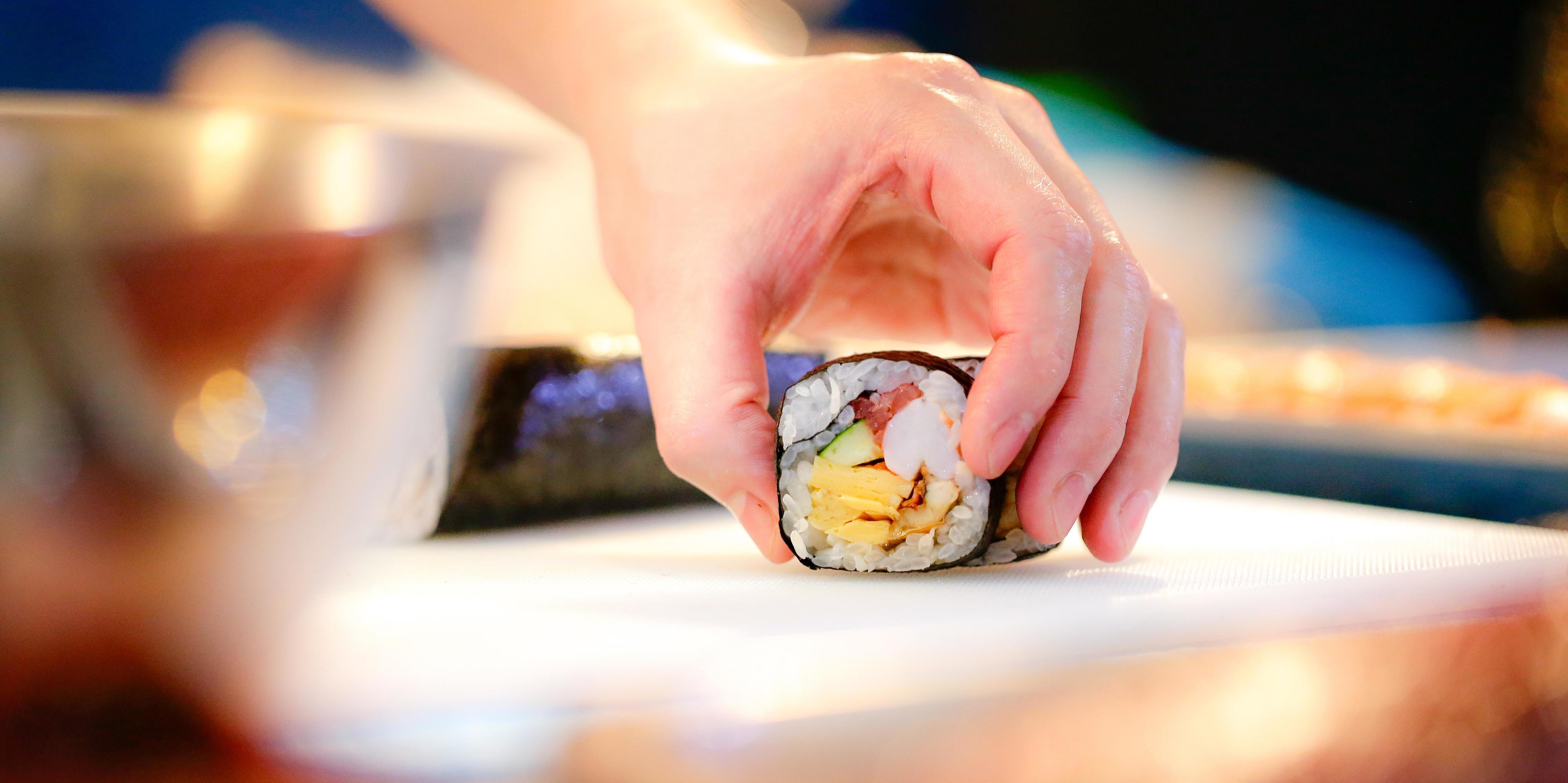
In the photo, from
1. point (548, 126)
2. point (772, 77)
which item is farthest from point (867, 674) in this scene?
point (548, 126)

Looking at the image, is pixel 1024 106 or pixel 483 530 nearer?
pixel 1024 106

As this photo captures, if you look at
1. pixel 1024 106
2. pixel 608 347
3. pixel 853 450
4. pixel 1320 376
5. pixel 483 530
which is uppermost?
pixel 1024 106

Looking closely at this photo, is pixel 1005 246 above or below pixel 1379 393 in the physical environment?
above

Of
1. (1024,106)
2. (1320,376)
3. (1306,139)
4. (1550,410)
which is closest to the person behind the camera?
(1024,106)

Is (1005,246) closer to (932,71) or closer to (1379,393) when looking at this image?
(932,71)

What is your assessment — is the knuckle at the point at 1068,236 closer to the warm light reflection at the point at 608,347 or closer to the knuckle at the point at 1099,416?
the knuckle at the point at 1099,416

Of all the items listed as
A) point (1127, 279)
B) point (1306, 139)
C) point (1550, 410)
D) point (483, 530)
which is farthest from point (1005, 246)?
point (1306, 139)

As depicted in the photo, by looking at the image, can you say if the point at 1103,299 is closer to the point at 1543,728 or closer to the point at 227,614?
the point at 1543,728
